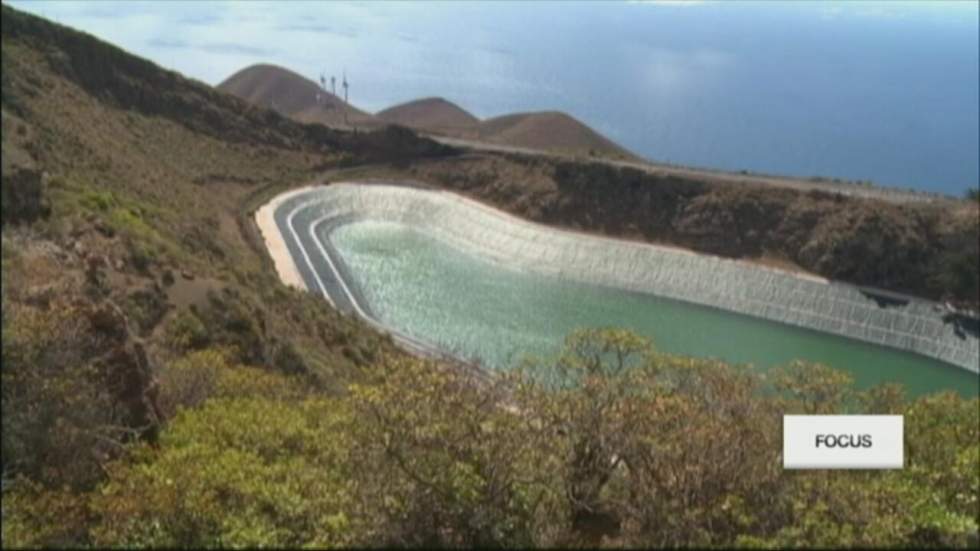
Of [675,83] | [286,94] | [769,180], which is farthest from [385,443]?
[675,83]

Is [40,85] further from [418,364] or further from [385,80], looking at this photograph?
[385,80]

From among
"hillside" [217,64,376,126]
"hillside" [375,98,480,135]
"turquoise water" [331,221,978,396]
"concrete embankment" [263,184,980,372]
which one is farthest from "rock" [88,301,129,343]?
"hillside" [375,98,480,135]

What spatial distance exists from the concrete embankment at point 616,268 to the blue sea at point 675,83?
2309 cm

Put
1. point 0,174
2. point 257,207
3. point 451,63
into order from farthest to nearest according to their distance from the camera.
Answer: point 451,63 < point 257,207 < point 0,174

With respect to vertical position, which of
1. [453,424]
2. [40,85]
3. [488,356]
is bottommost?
[488,356]

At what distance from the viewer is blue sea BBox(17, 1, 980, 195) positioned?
324 ft

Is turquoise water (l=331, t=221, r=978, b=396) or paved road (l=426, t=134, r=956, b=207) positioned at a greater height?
paved road (l=426, t=134, r=956, b=207)

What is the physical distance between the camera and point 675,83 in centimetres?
15112

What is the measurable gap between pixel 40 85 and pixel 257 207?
37.9 feet

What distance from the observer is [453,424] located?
31.1ft

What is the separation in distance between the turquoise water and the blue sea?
31177 millimetres

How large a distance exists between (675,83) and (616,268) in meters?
115

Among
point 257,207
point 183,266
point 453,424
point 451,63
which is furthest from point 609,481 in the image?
point 451,63

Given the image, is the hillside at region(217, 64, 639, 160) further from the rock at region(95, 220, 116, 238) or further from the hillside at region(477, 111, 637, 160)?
the rock at region(95, 220, 116, 238)
